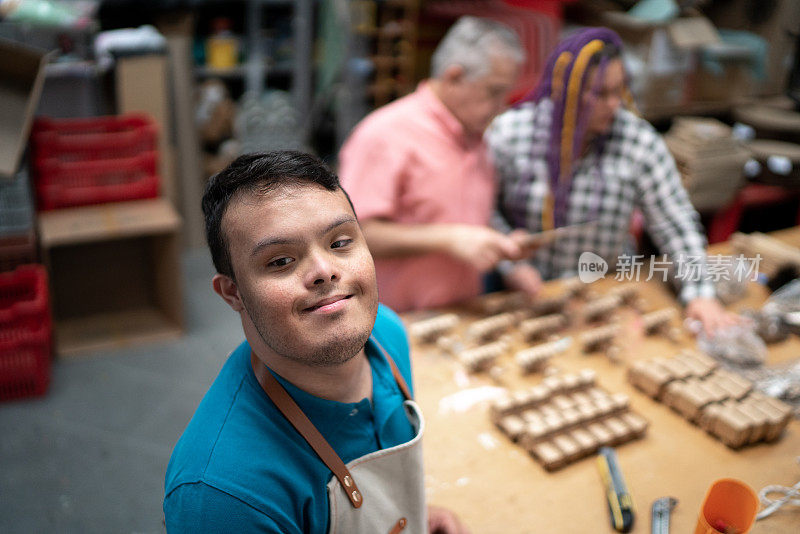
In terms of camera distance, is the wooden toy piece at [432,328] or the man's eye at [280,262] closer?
the man's eye at [280,262]

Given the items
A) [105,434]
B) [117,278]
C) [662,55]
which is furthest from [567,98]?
[117,278]

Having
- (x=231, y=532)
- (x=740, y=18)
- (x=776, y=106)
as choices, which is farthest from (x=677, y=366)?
(x=231, y=532)

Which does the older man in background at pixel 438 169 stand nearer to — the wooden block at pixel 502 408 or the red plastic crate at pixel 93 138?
the wooden block at pixel 502 408

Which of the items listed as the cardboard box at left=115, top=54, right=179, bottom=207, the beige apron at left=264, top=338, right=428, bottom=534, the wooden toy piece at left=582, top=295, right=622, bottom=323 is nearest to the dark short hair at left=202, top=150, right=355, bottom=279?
the beige apron at left=264, top=338, right=428, bottom=534

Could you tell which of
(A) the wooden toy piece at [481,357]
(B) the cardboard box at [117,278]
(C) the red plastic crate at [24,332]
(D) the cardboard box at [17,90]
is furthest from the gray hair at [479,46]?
(C) the red plastic crate at [24,332]

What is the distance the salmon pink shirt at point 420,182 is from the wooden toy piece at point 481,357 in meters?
0.39

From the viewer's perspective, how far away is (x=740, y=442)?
1660 millimetres

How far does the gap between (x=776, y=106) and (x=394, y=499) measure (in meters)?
1.52

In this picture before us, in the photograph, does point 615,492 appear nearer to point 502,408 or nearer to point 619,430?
point 619,430

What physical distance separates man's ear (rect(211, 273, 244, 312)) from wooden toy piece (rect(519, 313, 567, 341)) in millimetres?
1243

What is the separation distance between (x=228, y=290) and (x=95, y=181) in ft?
9.99

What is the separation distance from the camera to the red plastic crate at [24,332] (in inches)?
123

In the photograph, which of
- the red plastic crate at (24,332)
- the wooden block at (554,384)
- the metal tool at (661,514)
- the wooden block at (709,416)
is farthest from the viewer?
the red plastic crate at (24,332)

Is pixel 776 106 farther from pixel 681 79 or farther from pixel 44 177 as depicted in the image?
pixel 44 177
